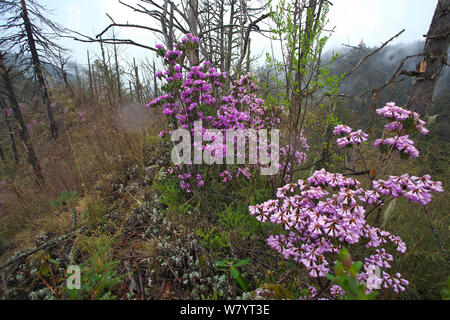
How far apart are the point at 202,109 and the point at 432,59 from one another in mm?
2756

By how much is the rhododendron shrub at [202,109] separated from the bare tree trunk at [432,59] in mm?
1600

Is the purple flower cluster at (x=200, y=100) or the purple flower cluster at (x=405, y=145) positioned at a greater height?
the purple flower cluster at (x=200, y=100)

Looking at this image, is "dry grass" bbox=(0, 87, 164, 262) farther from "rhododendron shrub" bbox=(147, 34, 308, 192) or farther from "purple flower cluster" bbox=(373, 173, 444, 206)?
"purple flower cluster" bbox=(373, 173, 444, 206)

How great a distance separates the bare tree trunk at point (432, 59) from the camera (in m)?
2.11

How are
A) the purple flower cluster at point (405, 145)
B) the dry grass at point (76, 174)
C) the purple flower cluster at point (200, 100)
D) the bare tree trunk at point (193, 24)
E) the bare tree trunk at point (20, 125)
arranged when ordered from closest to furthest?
the purple flower cluster at point (405, 145)
the purple flower cluster at point (200, 100)
the dry grass at point (76, 174)
the bare tree trunk at point (193, 24)
the bare tree trunk at point (20, 125)

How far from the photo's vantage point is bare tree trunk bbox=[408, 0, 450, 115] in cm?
211

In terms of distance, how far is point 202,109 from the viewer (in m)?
2.52

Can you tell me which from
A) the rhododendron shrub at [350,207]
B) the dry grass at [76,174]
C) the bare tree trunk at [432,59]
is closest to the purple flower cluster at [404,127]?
the rhododendron shrub at [350,207]

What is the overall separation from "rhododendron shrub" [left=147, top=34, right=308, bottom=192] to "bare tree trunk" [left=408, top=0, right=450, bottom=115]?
160 cm

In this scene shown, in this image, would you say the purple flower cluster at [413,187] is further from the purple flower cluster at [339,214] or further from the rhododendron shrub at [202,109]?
the rhododendron shrub at [202,109]

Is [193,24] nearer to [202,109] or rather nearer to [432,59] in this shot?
[202,109]

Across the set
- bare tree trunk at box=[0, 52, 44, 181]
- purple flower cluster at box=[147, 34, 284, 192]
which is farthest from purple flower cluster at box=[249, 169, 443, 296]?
bare tree trunk at box=[0, 52, 44, 181]

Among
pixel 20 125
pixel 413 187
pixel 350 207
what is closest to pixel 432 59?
pixel 413 187

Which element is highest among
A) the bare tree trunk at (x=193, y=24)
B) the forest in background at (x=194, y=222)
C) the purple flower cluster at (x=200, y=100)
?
the bare tree trunk at (x=193, y=24)
